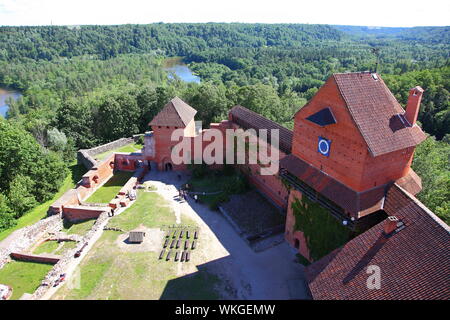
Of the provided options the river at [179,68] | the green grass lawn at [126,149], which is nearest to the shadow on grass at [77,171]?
the green grass lawn at [126,149]

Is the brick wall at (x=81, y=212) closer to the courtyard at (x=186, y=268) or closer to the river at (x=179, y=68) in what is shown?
the courtyard at (x=186, y=268)

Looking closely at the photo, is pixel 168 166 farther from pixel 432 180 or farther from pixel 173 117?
pixel 432 180

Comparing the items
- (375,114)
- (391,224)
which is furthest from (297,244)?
(375,114)

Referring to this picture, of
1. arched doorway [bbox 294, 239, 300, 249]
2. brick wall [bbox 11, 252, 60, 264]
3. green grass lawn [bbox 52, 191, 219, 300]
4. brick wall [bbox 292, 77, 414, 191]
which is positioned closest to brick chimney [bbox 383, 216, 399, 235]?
brick wall [bbox 292, 77, 414, 191]

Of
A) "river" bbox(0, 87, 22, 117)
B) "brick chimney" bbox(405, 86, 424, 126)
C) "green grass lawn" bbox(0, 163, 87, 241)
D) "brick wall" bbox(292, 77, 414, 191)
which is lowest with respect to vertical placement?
"green grass lawn" bbox(0, 163, 87, 241)

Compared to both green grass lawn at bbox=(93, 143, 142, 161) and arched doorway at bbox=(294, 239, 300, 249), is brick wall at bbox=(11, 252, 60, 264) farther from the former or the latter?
green grass lawn at bbox=(93, 143, 142, 161)

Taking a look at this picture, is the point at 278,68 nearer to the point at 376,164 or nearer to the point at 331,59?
the point at 331,59
